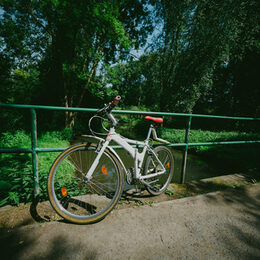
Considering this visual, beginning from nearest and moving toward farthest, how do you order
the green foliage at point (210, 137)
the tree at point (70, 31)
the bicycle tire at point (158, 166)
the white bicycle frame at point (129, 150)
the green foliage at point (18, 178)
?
the white bicycle frame at point (129, 150) → the green foliage at point (18, 178) → the bicycle tire at point (158, 166) → the tree at point (70, 31) → the green foliage at point (210, 137)

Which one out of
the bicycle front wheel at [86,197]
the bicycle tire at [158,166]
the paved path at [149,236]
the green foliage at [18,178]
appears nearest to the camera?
the paved path at [149,236]

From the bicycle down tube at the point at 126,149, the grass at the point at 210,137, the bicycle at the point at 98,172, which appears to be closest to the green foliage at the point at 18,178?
the bicycle at the point at 98,172

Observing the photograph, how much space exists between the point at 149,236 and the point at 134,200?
59 centimetres

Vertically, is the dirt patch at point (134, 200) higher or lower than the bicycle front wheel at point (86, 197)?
lower

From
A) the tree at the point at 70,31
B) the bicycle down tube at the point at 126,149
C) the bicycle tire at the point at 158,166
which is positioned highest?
the tree at the point at 70,31

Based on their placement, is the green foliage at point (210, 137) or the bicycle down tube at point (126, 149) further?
the green foliage at point (210, 137)

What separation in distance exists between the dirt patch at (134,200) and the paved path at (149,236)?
13cm

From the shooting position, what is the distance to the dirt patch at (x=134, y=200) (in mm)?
1528

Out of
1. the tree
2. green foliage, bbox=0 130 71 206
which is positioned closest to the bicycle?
green foliage, bbox=0 130 71 206

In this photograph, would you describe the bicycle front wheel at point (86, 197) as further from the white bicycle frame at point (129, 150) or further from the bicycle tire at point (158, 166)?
the bicycle tire at point (158, 166)

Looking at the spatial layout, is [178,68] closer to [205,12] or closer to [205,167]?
[205,12]

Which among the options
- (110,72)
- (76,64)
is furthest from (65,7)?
(110,72)

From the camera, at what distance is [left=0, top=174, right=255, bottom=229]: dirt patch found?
1528 millimetres

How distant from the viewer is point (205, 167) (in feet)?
20.5
